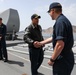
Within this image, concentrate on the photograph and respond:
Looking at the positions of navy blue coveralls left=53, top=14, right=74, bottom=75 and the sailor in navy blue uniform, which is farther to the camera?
the sailor in navy blue uniform

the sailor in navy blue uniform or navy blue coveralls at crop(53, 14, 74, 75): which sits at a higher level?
navy blue coveralls at crop(53, 14, 74, 75)

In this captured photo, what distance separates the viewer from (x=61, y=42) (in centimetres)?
334

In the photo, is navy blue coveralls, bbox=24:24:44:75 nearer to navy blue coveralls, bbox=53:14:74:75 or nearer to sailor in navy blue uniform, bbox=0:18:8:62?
navy blue coveralls, bbox=53:14:74:75

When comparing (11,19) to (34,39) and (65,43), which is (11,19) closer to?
(34,39)

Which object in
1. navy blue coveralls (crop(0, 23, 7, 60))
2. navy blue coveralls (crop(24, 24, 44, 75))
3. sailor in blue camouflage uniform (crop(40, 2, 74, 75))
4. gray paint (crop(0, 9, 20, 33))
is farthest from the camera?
gray paint (crop(0, 9, 20, 33))

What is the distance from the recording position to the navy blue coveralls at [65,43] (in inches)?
132

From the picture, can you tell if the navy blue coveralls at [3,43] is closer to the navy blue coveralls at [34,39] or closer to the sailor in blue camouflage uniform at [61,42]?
the navy blue coveralls at [34,39]

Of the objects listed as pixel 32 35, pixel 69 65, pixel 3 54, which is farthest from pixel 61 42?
pixel 3 54

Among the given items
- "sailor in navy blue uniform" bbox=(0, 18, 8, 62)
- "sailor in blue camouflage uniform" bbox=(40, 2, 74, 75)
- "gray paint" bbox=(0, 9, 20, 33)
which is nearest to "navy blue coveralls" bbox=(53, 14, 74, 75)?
"sailor in blue camouflage uniform" bbox=(40, 2, 74, 75)

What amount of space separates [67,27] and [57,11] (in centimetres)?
30

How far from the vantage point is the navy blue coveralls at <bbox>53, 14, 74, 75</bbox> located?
335cm

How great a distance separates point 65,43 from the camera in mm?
3404

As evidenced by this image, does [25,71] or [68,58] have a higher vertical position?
[68,58]

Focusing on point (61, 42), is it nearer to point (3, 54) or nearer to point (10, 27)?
point (3, 54)
